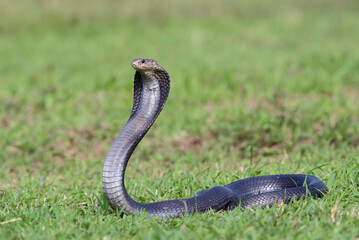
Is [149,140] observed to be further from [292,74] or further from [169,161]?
[292,74]

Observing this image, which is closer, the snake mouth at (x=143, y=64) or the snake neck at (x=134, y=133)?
the snake mouth at (x=143, y=64)

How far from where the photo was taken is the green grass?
10.9 ft

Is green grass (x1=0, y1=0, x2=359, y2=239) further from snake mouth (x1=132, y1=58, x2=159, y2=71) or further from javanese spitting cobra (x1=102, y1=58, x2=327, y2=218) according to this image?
snake mouth (x1=132, y1=58, x2=159, y2=71)

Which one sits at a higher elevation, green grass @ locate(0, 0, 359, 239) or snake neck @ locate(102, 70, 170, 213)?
snake neck @ locate(102, 70, 170, 213)

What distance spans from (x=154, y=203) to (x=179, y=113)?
12.2 feet

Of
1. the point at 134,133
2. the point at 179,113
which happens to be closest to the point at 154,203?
the point at 134,133

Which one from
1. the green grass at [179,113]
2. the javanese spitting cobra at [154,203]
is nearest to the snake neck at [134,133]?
the javanese spitting cobra at [154,203]

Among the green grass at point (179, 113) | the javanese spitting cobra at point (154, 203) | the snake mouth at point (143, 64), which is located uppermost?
the snake mouth at point (143, 64)

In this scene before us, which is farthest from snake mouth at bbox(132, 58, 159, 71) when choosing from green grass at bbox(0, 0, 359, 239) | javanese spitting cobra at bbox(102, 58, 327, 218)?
green grass at bbox(0, 0, 359, 239)

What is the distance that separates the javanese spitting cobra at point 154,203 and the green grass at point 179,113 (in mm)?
121

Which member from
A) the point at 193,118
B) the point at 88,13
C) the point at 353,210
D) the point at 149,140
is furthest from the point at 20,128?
the point at 88,13

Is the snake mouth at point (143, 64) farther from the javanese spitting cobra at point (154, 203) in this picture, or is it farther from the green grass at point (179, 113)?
the green grass at point (179, 113)

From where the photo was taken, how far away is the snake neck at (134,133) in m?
3.29

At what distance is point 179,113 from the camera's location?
725 cm
